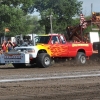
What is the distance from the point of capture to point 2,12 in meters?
53.0

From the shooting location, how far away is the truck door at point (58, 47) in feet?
77.4

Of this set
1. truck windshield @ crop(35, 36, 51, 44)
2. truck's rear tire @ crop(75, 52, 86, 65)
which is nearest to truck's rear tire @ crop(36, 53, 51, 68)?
truck windshield @ crop(35, 36, 51, 44)

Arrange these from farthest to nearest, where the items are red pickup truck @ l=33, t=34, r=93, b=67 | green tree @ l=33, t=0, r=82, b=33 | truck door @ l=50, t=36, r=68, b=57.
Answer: green tree @ l=33, t=0, r=82, b=33 → truck door @ l=50, t=36, r=68, b=57 → red pickup truck @ l=33, t=34, r=93, b=67

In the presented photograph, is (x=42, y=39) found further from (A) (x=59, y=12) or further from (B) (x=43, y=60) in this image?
(A) (x=59, y=12)

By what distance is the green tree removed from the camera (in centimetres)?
7756

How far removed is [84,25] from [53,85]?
18.1 m

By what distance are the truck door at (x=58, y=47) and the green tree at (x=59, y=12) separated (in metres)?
51.5

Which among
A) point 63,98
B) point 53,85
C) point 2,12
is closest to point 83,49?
point 53,85

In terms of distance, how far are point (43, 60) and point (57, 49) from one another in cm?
148

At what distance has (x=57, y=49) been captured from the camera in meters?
23.8

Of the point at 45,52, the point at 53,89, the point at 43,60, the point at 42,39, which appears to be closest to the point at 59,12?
the point at 42,39

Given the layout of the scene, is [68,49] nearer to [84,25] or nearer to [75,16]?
[84,25]

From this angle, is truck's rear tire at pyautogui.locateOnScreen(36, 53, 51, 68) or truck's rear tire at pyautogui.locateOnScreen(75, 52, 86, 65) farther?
truck's rear tire at pyautogui.locateOnScreen(75, 52, 86, 65)

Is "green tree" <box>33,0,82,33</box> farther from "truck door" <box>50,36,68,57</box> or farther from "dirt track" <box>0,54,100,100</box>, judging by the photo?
"dirt track" <box>0,54,100,100</box>
